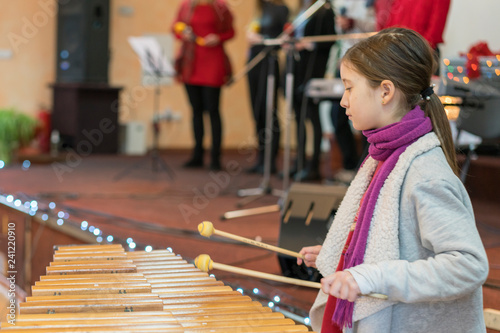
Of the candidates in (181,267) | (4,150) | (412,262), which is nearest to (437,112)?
(412,262)

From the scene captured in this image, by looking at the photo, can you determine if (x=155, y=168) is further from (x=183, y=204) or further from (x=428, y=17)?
(x=428, y=17)

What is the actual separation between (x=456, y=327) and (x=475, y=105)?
87.7 inches

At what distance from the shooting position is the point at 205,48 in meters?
6.23

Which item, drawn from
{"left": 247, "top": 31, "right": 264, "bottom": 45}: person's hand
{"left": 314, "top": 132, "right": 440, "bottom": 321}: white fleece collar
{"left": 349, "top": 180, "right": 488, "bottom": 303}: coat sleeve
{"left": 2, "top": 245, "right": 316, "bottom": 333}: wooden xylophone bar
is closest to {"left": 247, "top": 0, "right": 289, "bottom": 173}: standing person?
{"left": 247, "top": 31, "right": 264, "bottom": 45}: person's hand

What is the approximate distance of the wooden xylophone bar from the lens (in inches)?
60.1

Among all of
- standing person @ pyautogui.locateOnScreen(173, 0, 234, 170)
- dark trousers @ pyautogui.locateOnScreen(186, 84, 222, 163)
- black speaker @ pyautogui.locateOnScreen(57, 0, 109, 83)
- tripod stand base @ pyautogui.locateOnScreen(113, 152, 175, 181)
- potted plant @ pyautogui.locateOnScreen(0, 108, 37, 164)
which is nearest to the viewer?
standing person @ pyautogui.locateOnScreen(173, 0, 234, 170)

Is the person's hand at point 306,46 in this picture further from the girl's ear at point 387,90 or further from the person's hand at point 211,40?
the girl's ear at point 387,90

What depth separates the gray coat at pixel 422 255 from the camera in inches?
55.4

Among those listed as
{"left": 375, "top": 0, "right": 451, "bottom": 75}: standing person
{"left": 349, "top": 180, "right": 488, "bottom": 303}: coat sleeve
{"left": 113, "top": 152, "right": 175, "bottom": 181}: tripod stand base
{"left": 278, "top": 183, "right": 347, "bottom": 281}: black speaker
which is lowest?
{"left": 113, "top": 152, "right": 175, "bottom": 181}: tripod stand base

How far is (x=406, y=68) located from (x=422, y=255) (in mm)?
421

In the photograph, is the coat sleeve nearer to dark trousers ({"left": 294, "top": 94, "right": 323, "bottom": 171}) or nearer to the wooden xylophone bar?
the wooden xylophone bar

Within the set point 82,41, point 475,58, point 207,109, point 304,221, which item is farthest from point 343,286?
point 82,41

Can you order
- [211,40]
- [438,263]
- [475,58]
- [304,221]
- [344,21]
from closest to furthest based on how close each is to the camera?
[438,263] < [304,221] < [475,58] < [344,21] < [211,40]

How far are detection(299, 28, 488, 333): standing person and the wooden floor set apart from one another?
3.46 ft
